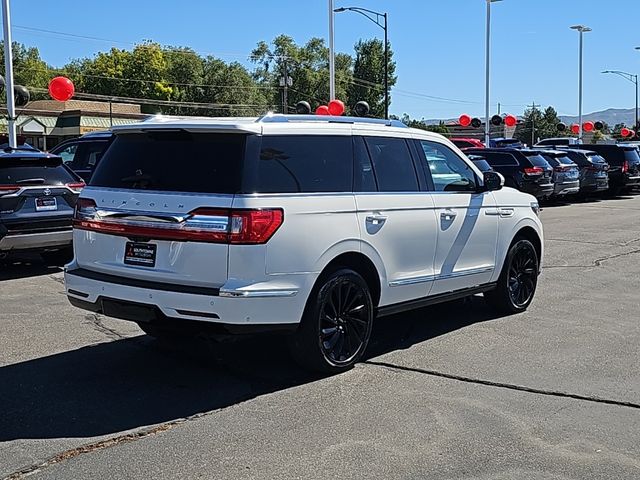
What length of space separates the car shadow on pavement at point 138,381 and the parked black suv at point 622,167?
22120mm

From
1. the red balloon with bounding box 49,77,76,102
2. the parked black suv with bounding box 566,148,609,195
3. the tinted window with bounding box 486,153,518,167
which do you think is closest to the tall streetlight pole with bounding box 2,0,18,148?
the red balloon with bounding box 49,77,76,102

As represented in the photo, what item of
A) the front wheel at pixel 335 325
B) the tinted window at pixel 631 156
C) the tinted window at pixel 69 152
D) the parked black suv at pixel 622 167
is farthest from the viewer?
the tinted window at pixel 631 156

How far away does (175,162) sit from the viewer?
18.7ft

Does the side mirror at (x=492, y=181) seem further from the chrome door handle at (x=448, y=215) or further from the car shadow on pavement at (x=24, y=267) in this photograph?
the car shadow on pavement at (x=24, y=267)

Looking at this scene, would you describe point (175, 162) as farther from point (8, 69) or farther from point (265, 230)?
point (8, 69)

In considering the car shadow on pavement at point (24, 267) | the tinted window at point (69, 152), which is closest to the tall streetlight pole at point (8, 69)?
the tinted window at point (69, 152)

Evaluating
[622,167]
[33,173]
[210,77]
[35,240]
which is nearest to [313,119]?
[35,240]

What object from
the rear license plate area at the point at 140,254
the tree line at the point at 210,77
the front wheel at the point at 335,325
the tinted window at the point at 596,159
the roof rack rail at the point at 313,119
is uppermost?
the tree line at the point at 210,77

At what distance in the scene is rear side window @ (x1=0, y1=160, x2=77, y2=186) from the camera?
1021 centimetres

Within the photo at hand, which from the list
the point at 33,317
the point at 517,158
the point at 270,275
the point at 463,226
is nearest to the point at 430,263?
the point at 463,226

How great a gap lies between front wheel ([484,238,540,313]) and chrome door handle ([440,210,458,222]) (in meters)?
1.15

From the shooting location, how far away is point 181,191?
5.53m

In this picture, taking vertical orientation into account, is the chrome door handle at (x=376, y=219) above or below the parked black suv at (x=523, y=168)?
below

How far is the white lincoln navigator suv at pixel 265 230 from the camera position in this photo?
5.32m
